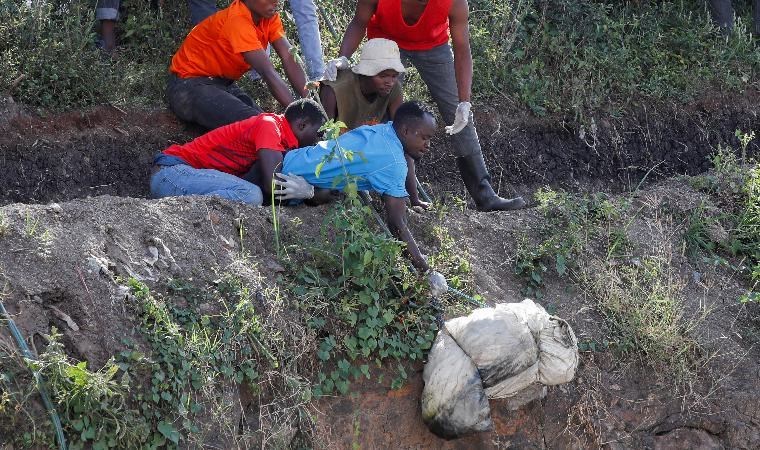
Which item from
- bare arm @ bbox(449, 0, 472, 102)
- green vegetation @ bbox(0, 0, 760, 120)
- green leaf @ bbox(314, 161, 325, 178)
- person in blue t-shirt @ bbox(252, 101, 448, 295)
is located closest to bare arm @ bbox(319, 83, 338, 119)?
person in blue t-shirt @ bbox(252, 101, 448, 295)

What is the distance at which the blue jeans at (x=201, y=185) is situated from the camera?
639 centimetres

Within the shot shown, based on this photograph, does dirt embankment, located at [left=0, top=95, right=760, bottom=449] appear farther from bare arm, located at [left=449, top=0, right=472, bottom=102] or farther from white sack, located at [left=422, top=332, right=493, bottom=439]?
bare arm, located at [left=449, top=0, right=472, bottom=102]

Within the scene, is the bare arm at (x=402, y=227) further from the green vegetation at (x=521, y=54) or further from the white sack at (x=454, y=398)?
the green vegetation at (x=521, y=54)

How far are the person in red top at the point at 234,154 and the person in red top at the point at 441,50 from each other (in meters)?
0.34

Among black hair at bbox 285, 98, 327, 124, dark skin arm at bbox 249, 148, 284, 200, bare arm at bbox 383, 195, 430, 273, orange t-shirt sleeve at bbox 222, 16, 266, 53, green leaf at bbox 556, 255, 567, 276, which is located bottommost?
green leaf at bbox 556, 255, 567, 276

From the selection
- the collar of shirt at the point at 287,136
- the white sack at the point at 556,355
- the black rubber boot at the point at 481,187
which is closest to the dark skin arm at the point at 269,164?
the collar of shirt at the point at 287,136

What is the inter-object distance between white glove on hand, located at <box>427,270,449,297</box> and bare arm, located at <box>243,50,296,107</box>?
1478 mm

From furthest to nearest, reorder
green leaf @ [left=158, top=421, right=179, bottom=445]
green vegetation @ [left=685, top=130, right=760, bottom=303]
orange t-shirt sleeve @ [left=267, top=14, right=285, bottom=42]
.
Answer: green vegetation @ [left=685, top=130, right=760, bottom=303] → orange t-shirt sleeve @ [left=267, top=14, right=285, bottom=42] → green leaf @ [left=158, top=421, right=179, bottom=445]

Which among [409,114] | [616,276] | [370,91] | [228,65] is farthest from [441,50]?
[616,276]

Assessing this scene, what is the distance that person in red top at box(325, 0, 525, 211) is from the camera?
6.89 metres

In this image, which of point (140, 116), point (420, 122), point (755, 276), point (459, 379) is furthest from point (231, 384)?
point (755, 276)

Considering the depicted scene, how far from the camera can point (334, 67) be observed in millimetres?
6730

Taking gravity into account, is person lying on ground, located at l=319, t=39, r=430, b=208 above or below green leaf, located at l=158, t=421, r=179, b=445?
above

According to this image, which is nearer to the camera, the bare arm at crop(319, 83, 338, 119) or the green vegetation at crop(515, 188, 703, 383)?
the green vegetation at crop(515, 188, 703, 383)
